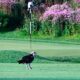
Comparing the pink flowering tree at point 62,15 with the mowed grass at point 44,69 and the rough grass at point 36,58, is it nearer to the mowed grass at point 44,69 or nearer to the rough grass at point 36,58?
the mowed grass at point 44,69

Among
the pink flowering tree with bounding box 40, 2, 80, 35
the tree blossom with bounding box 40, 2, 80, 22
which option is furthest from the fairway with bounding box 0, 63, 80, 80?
the tree blossom with bounding box 40, 2, 80, 22

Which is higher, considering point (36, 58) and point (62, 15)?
point (62, 15)

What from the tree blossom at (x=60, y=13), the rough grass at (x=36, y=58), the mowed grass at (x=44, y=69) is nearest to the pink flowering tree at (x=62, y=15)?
the tree blossom at (x=60, y=13)

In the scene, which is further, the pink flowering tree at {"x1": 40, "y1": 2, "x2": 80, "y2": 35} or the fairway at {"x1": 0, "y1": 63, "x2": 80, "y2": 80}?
the pink flowering tree at {"x1": 40, "y1": 2, "x2": 80, "y2": 35}

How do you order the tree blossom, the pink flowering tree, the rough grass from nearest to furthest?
1. the rough grass
2. the pink flowering tree
3. the tree blossom

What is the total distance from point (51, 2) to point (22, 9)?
2.05m

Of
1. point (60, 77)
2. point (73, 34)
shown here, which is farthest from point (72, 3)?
point (60, 77)

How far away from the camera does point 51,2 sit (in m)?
35.4

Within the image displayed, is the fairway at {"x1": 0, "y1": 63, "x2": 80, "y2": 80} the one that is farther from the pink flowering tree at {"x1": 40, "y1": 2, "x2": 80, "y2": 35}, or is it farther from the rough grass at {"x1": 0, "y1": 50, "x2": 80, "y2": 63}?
the pink flowering tree at {"x1": 40, "y1": 2, "x2": 80, "y2": 35}

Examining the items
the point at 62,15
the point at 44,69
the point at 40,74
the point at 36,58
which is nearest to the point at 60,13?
the point at 62,15

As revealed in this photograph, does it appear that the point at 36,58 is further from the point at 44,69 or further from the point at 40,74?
the point at 40,74

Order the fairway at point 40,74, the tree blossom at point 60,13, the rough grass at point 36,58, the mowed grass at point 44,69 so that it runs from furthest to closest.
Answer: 1. the tree blossom at point 60,13
2. the rough grass at point 36,58
3. the mowed grass at point 44,69
4. the fairway at point 40,74

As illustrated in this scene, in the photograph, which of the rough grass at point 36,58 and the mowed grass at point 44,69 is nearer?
the mowed grass at point 44,69

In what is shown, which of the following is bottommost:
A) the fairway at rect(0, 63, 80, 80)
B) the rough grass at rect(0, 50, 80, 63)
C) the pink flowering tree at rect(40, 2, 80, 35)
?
the rough grass at rect(0, 50, 80, 63)
